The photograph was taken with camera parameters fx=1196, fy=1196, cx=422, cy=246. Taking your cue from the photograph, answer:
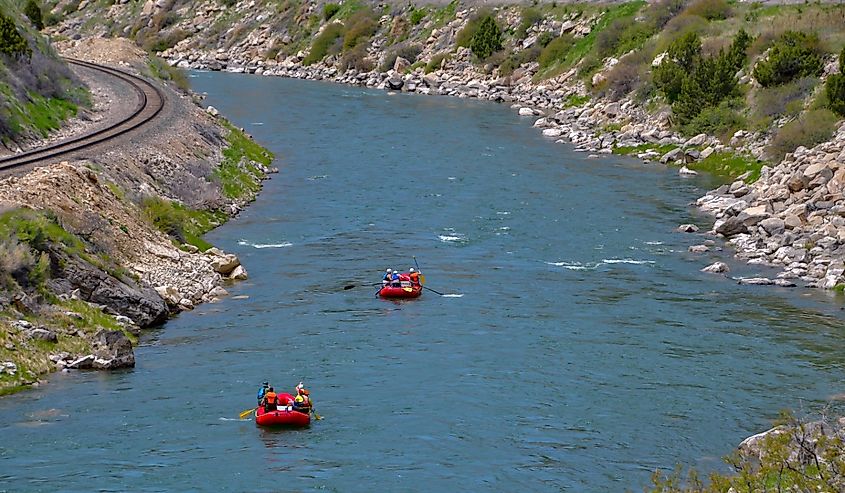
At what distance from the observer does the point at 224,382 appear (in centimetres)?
3459

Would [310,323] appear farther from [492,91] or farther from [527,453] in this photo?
[492,91]

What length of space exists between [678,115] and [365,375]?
172 feet

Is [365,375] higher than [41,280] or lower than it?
lower

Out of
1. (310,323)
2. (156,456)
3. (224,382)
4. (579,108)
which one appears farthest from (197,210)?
(579,108)

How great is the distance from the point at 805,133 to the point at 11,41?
45.6m

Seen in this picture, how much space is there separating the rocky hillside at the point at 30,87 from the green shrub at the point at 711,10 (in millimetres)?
51975

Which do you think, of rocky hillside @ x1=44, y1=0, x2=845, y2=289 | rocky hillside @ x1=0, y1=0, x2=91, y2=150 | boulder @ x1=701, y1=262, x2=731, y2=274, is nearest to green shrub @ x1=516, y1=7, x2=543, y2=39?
rocky hillside @ x1=44, y1=0, x2=845, y2=289

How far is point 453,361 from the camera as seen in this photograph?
36.7 meters

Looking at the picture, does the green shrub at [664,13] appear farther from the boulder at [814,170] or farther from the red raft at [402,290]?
the red raft at [402,290]

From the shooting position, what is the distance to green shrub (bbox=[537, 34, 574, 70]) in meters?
114

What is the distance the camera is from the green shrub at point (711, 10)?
100m

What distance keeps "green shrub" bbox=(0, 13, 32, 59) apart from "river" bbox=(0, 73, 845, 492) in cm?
1789

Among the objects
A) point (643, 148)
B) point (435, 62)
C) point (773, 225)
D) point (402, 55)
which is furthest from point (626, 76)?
point (773, 225)

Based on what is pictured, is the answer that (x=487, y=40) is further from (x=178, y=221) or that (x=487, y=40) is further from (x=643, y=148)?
(x=178, y=221)
